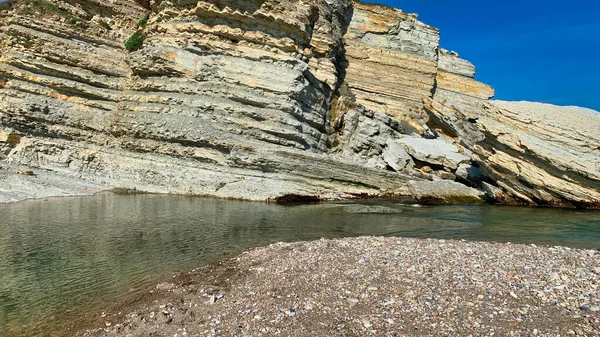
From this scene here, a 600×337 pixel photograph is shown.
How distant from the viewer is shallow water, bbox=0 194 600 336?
26.2 ft

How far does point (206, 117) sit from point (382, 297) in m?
21.9

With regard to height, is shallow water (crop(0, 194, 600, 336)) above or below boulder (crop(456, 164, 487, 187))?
below

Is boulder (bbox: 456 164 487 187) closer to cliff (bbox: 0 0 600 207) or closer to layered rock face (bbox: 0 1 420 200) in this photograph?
cliff (bbox: 0 0 600 207)

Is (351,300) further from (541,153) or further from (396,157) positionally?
(396,157)

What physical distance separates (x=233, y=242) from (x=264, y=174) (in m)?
12.9

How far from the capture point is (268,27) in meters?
29.8

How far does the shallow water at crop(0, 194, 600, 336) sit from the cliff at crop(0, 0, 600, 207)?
295 centimetres

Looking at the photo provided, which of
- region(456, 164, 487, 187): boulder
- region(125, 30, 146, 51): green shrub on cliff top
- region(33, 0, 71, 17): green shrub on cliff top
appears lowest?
region(456, 164, 487, 187): boulder

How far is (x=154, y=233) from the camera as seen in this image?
13.6 metres

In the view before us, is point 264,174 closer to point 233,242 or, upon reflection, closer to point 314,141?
point 314,141

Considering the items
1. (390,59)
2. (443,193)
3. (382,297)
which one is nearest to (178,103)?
(443,193)

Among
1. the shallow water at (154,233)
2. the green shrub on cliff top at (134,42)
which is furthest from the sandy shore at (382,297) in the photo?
the green shrub on cliff top at (134,42)

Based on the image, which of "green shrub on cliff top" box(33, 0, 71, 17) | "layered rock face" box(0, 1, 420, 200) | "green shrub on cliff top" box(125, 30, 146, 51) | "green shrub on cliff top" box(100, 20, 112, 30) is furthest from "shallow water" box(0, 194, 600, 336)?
"green shrub on cliff top" box(33, 0, 71, 17)

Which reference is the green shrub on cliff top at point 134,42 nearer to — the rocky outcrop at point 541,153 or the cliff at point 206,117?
the cliff at point 206,117
